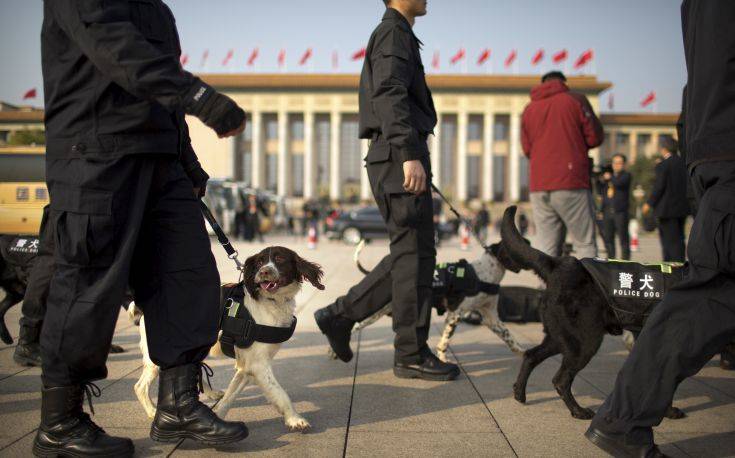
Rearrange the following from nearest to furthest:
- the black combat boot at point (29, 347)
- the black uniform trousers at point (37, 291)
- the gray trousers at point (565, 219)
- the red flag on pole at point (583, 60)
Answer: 1. the black uniform trousers at point (37, 291)
2. the black combat boot at point (29, 347)
3. the gray trousers at point (565, 219)
4. the red flag on pole at point (583, 60)

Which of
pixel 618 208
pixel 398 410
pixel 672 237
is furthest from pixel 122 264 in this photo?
pixel 618 208

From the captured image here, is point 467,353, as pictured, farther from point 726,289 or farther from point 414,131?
point 726,289

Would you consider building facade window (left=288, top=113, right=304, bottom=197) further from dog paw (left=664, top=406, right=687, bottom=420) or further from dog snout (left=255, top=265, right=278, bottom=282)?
dog paw (left=664, top=406, right=687, bottom=420)

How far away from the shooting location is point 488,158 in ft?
249

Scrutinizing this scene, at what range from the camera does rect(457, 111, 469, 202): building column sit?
243ft

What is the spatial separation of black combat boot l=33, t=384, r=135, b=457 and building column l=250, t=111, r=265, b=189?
7527 centimetres

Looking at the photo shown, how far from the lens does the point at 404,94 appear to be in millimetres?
3705

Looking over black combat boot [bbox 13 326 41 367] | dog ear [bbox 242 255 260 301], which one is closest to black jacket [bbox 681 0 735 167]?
dog ear [bbox 242 255 260 301]

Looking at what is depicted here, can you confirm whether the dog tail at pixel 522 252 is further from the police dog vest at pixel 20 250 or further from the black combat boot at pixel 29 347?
the police dog vest at pixel 20 250

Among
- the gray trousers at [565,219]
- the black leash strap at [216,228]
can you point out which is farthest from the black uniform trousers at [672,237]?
the black leash strap at [216,228]

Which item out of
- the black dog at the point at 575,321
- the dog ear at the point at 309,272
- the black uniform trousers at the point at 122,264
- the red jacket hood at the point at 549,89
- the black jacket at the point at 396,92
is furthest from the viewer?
the red jacket hood at the point at 549,89

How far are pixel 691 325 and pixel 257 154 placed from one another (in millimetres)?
77767

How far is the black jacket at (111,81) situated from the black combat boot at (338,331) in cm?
197

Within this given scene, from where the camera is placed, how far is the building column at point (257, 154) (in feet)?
251
